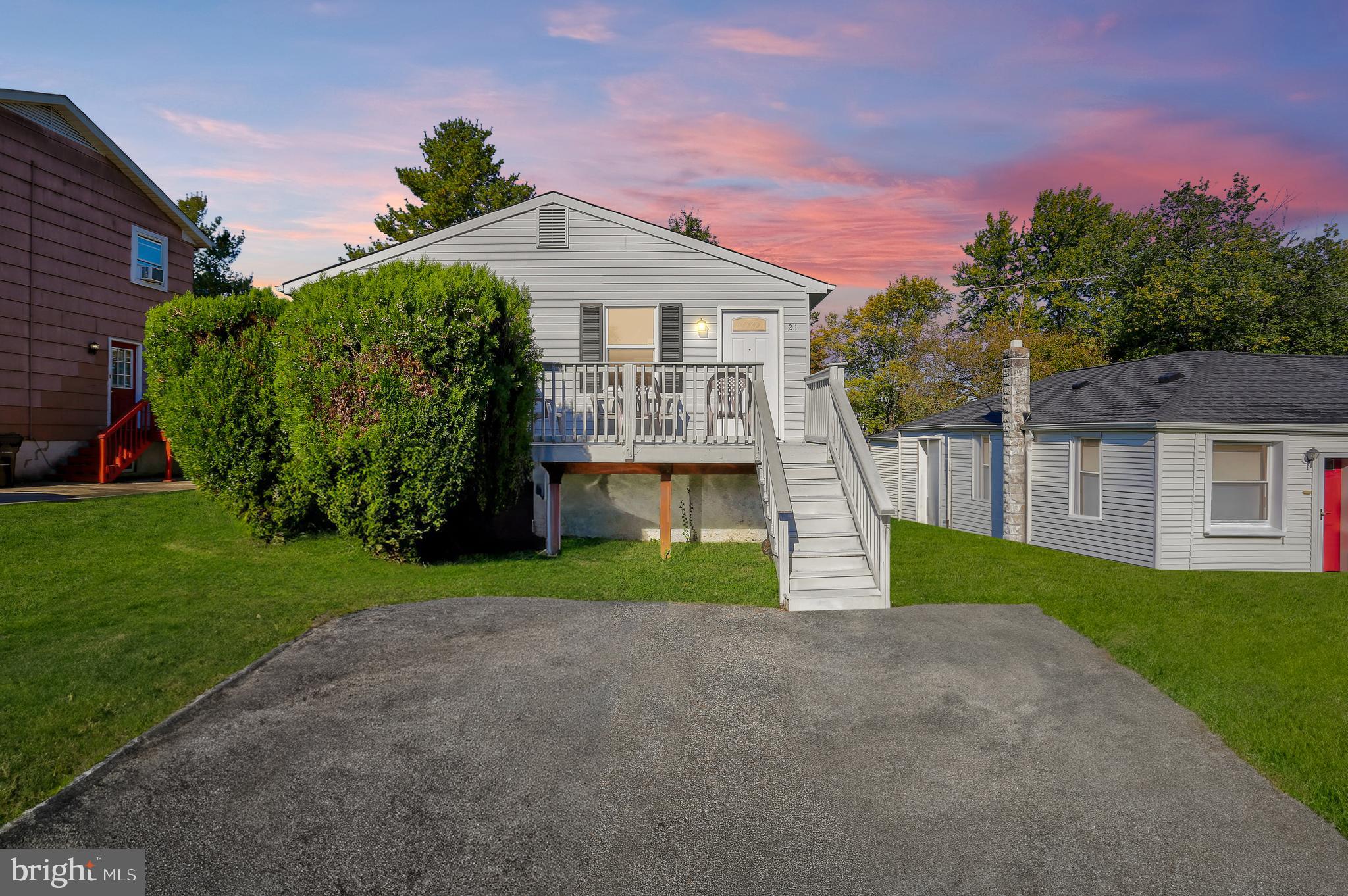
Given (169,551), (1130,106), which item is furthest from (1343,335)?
(169,551)

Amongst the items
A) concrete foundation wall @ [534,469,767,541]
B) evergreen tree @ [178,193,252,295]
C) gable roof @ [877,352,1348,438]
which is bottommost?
concrete foundation wall @ [534,469,767,541]

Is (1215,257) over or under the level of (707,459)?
over

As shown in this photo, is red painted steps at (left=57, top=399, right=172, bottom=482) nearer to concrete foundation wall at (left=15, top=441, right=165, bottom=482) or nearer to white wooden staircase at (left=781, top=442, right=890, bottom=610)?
concrete foundation wall at (left=15, top=441, right=165, bottom=482)

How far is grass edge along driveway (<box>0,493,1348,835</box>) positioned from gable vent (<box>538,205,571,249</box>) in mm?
5505

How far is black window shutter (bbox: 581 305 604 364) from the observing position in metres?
12.4

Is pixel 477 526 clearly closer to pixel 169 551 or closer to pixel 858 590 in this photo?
pixel 169 551

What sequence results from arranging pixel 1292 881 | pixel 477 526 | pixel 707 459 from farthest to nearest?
pixel 477 526
pixel 707 459
pixel 1292 881

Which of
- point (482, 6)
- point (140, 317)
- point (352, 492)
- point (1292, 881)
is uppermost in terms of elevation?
point (482, 6)

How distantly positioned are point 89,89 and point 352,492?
12777mm

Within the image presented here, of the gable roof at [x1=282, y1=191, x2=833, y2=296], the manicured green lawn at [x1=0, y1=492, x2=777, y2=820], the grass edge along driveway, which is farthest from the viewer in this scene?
the gable roof at [x1=282, y1=191, x2=833, y2=296]

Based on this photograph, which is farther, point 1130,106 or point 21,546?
point 1130,106

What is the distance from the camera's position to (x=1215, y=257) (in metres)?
29.8

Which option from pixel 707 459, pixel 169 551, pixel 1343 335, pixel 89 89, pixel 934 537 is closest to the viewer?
pixel 169 551

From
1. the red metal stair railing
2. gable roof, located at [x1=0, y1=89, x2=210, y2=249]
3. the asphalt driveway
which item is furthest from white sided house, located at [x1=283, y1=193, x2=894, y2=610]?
gable roof, located at [x1=0, y1=89, x2=210, y2=249]
